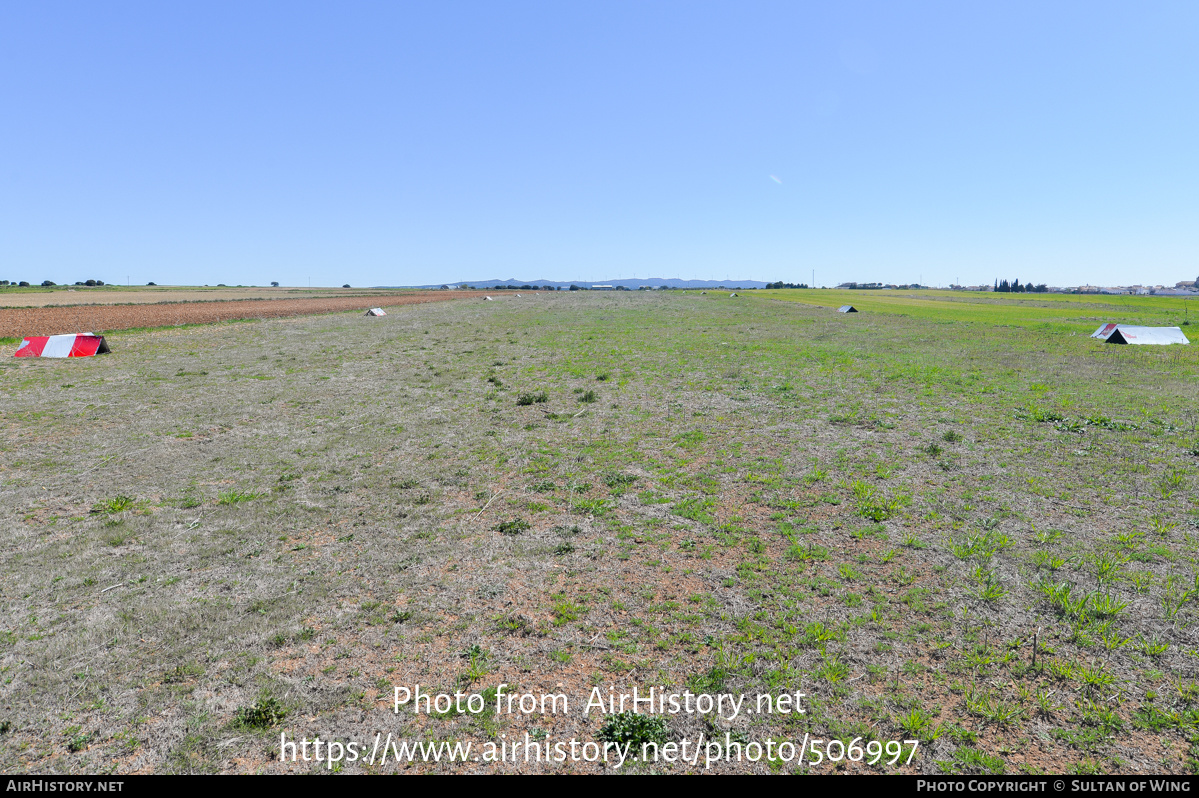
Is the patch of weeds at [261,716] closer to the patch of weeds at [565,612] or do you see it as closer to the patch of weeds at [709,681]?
the patch of weeds at [565,612]

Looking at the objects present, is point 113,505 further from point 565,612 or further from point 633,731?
point 633,731

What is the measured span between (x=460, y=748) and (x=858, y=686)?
3.38 metres

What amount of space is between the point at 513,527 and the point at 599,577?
193 cm

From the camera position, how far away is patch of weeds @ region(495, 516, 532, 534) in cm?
779

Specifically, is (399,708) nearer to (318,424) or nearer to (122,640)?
(122,640)

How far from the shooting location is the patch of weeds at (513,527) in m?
7.79

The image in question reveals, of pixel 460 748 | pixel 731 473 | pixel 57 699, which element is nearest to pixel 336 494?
pixel 57 699

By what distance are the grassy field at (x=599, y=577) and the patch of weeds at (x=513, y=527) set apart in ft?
0.15

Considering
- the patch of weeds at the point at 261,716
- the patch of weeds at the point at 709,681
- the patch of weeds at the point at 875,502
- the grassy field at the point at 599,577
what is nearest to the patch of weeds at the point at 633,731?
the grassy field at the point at 599,577

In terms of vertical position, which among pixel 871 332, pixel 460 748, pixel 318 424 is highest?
pixel 871 332

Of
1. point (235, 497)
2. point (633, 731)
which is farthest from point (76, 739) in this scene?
point (235, 497)

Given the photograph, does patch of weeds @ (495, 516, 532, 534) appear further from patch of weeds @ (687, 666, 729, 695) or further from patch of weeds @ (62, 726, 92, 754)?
patch of weeds @ (62, 726, 92, 754)
